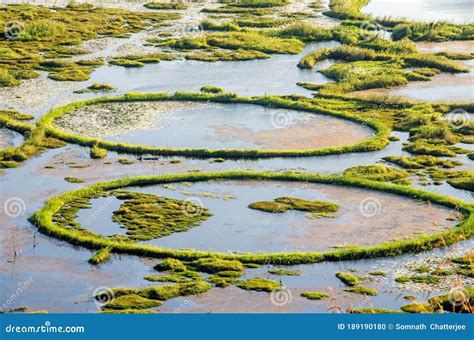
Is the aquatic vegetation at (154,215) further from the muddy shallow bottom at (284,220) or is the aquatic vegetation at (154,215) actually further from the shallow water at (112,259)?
the shallow water at (112,259)

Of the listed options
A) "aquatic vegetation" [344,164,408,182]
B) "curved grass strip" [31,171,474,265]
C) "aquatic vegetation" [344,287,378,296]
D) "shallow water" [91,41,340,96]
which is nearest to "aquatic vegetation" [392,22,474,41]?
"shallow water" [91,41,340,96]

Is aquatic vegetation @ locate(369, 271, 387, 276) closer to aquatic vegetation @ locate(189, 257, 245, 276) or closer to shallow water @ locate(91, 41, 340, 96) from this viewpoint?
aquatic vegetation @ locate(189, 257, 245, 276)

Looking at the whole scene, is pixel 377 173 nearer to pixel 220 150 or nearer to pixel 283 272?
pixel 220 150

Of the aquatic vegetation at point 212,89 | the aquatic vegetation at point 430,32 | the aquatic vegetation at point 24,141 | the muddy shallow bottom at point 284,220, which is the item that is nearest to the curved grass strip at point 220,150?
the aquatic vegetation at point 24,141

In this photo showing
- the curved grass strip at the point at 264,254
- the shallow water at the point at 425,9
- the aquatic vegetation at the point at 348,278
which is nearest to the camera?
the aquatic vegetation at the point at 348,278

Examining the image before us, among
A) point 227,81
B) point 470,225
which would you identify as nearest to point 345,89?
point 227,81

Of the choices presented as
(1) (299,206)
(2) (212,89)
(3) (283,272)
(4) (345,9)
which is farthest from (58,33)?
(3) (283,272)
